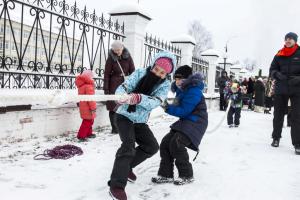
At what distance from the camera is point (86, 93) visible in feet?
18.0

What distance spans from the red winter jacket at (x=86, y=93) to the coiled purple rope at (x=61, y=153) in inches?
35.4

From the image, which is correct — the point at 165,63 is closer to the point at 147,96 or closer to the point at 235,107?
the point at 147,96

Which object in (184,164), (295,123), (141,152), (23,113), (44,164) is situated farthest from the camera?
(295,123)

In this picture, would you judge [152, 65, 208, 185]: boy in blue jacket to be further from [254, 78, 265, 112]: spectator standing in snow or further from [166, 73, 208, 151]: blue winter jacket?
[254, 78, 265, 112]: spectator standing in snow

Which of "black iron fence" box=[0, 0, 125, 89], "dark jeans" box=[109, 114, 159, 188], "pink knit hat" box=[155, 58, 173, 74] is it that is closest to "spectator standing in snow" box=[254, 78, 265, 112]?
"black iron fence" box=[0, 0, 125, 89]

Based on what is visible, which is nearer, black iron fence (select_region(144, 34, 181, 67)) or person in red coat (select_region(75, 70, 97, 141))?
person in red coat (select_region(75, 70, 97, 141))

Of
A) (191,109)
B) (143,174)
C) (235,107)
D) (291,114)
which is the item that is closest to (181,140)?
(191,109)

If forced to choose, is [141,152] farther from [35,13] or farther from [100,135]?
[35,13]

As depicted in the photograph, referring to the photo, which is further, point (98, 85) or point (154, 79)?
point (98, 85)

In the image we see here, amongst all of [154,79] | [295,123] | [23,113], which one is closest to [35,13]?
[23,113]

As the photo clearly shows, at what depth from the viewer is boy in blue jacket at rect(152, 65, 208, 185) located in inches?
137

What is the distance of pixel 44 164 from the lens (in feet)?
Answer: 12.8

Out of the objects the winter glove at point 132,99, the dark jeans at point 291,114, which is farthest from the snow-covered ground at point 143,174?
the winter glove at point 132,99

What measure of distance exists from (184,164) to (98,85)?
4.06 metres
